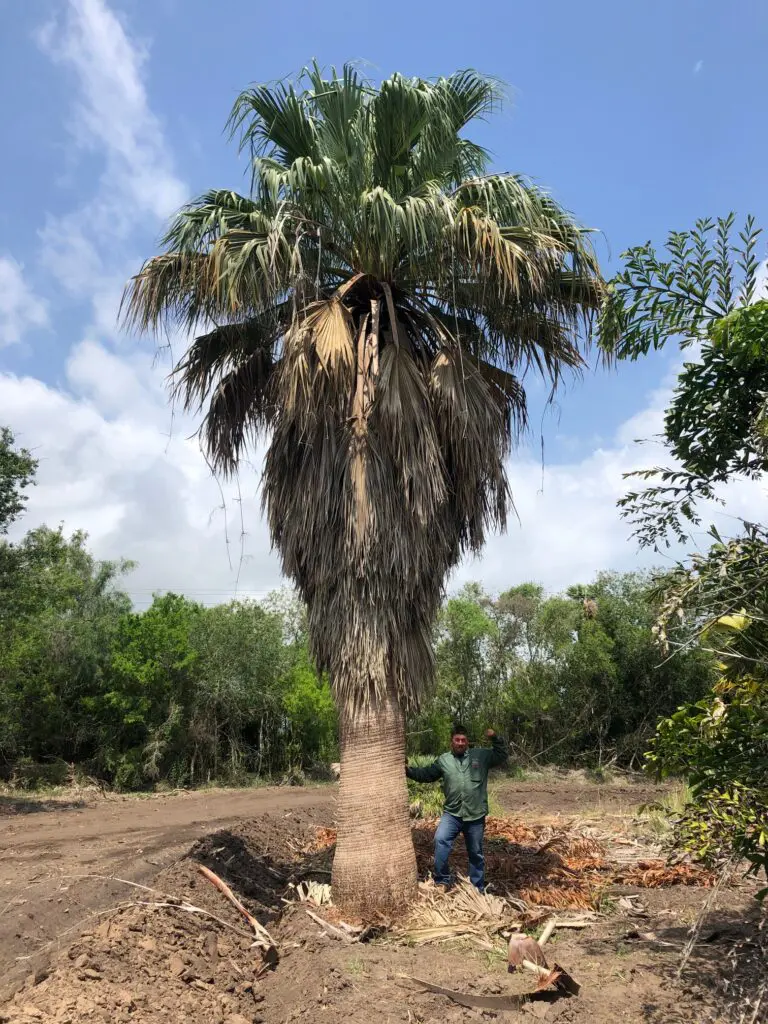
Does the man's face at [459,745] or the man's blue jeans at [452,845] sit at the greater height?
the man's face at [459,745]

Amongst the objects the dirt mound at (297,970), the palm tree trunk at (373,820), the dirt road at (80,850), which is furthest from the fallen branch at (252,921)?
the dirt road at (80,850)

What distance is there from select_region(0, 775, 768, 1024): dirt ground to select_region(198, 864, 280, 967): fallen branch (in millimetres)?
70

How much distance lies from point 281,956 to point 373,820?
1.30 m

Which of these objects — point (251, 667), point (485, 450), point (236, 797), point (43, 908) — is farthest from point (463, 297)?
point (251, 667)

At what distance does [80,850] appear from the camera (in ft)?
34.7

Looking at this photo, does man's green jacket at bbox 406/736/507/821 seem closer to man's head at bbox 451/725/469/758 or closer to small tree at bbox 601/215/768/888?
man's head at bbox 451/725/469/758

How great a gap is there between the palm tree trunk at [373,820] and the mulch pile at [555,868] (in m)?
1.48

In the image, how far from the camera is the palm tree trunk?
6988mm

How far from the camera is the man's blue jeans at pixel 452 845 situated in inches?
299

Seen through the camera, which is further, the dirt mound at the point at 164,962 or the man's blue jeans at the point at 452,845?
the man's blue jeans at the point at 452,845

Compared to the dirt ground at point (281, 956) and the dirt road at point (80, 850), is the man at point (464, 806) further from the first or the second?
the dirt road at point (80, 850)

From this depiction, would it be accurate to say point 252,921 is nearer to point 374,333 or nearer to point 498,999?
point 498,999

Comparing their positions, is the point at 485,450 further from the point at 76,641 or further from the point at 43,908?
the point at 76,641

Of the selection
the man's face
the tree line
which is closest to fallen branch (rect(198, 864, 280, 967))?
the man's face
